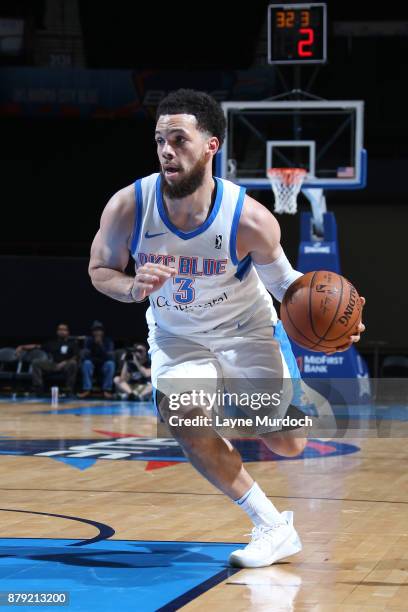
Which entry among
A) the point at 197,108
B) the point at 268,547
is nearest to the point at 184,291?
the point at 197,108

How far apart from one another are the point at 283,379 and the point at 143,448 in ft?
16.7

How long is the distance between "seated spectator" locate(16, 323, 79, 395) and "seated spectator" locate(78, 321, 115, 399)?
208 mm

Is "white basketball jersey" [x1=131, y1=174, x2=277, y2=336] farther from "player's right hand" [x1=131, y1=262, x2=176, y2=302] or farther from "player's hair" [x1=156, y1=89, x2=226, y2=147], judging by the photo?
"player's right hand" [x1=131, y1=262, x2=176, y2=302]

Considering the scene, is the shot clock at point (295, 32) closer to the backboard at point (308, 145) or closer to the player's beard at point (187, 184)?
the backboard at point (308, 145)

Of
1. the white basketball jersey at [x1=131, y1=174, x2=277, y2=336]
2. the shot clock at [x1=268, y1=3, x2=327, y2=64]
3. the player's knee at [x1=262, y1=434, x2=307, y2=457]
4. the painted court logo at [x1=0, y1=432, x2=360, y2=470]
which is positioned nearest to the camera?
the white basketball jersey at [x1=131, y1=174, x2=277, y2=336]

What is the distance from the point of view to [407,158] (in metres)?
21.0

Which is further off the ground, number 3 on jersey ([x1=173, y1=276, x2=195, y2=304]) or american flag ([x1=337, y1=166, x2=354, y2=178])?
american flag ([x1=337, y1=166, x2=354, y2=178])

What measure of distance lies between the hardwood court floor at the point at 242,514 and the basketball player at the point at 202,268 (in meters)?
0.39

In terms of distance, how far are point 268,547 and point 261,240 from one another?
1.46 m

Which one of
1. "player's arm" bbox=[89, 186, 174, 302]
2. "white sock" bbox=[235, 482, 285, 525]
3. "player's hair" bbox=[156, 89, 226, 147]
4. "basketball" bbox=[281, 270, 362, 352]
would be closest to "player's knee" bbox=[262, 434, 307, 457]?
"white sock" bbox=[235, 482, 285, 525]

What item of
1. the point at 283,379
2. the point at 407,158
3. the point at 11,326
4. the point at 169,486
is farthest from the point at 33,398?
the point at 283,379

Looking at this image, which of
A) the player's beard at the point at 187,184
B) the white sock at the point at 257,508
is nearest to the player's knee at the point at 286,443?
the white sock at the point at 257,508

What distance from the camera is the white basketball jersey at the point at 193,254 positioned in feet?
15.0

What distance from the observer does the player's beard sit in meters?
4.50
